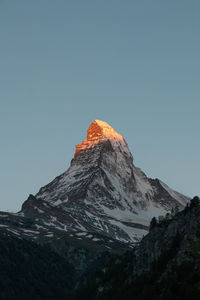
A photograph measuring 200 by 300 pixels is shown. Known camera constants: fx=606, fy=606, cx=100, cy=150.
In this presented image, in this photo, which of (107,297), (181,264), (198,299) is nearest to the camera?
(198,299)

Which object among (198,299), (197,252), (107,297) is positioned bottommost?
(107,297)

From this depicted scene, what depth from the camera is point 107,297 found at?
649 feet

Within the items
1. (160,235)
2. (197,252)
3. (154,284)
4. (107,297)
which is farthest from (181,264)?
(107,297)

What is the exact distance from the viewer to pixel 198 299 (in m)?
122

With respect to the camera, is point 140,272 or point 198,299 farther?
point 140,272

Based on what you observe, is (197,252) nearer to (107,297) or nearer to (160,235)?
(160,235)

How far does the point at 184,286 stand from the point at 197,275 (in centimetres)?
395

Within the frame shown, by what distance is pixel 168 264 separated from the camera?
5827 inches

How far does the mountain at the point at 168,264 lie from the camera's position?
133750 mm

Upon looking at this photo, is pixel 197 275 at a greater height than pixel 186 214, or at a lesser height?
lesser

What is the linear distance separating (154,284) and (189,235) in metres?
16.5

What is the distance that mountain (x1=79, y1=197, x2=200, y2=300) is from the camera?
13375 cm

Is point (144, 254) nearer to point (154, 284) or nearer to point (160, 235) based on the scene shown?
point (160, 235)

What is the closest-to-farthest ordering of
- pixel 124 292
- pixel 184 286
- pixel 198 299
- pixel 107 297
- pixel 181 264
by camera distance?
pixel 198 299 < pixel 184 286 < pixel 181 264 < pixel 124 292 < pixel 107 297
